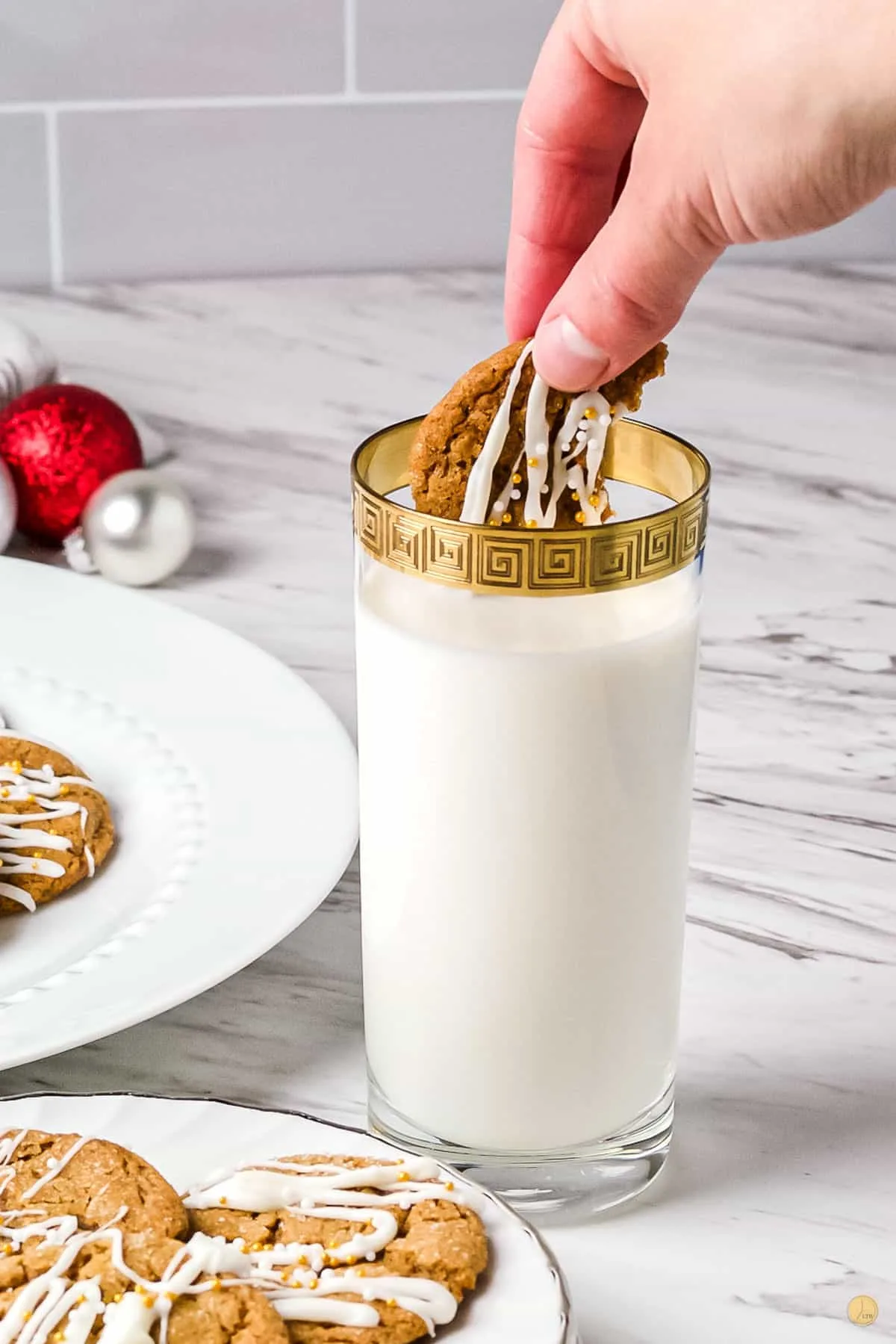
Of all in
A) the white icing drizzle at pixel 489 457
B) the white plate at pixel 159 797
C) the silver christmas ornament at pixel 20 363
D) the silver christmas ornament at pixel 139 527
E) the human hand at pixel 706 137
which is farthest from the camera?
the silver christmas ornament at pixel 20 363

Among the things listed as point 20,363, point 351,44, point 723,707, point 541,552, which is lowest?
point 723,707

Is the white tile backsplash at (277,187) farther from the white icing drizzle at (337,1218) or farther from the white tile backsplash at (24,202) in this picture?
the white icing drizzle at (337,1218)

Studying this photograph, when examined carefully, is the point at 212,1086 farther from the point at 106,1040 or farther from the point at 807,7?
the point at 807,7

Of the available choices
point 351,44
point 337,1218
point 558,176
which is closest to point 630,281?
point 558,176

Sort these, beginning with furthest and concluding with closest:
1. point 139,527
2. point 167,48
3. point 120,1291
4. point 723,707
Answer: point 167,48 → point 139,527 → point 723,707 → point 120,1291

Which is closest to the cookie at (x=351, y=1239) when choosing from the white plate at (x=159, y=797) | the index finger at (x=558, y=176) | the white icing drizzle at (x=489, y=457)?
the white plate at (x=159, y=797)

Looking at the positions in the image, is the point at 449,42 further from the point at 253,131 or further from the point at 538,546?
the point at 538,546

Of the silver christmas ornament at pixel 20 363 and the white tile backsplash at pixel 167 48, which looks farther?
the white tile backsplash at pixel 167 48
